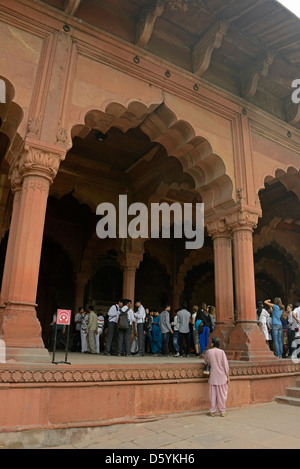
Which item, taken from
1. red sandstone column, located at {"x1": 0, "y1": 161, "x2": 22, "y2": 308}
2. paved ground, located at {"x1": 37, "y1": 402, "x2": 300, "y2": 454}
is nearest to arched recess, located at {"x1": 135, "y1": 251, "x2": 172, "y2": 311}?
red sandstone column, located at {"x1": 0, "y1": 161, "x2": 22, "y2": 308}

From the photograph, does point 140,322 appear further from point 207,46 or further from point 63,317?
point 207,46

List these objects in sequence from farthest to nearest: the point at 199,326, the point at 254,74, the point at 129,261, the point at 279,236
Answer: the point at 279,236 → the point at 129,261 → the point at 199,326 → the point at 254,74

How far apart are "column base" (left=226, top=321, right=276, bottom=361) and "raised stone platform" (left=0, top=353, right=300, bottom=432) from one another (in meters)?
0.52

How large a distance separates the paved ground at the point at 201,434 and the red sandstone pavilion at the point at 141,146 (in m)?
0.19

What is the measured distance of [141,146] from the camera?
9.41 metres

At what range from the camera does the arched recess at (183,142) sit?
6832 mm

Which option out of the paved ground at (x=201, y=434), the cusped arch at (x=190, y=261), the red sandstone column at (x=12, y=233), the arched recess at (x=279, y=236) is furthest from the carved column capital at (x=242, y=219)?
the cusped arch at (x=190, y=261)

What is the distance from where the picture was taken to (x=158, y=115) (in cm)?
708

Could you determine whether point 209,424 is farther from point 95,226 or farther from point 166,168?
point 95,226

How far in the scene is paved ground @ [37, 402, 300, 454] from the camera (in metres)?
3.79

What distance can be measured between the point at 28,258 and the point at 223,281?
13.4 ft

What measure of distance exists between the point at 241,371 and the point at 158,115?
4926 mm

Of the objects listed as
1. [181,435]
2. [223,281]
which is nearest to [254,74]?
[223,281]

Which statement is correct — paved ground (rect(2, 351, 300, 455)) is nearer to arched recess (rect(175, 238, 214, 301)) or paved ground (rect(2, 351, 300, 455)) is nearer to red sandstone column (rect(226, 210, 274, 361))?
red sandstone column (rect(226, 210, 274, 361))
